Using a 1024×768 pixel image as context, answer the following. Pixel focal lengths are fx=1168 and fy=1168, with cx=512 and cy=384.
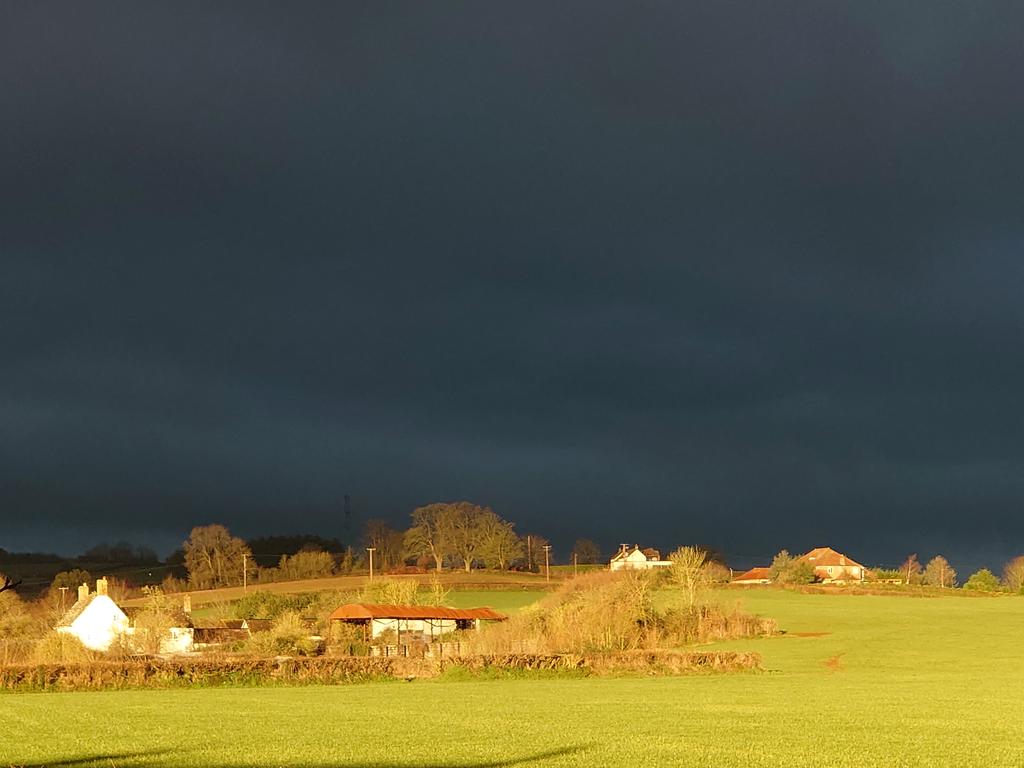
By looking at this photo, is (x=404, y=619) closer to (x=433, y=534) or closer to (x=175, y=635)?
(x=175, y=635)

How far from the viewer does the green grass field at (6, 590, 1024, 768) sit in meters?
25.9

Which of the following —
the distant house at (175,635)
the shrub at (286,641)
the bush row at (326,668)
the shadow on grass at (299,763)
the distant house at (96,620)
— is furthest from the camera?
the distant house at (96,620)

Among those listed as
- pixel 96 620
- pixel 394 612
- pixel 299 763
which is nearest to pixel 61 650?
pixel 394 612

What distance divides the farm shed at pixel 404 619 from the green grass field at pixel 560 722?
3958 centimetres

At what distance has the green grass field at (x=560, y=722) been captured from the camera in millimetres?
25859

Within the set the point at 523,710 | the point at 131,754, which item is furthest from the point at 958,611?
the point at 131,754

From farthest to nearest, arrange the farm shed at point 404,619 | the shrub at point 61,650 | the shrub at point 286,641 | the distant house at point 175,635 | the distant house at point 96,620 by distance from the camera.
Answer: the distant house at point 96,620 → the farm shed at point 404,619 → the distant house at point 175,635 → the shrub at point 286,641 → the shrub at point 61,650

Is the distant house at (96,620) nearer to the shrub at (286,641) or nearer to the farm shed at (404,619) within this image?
the farm shed at (404,619)

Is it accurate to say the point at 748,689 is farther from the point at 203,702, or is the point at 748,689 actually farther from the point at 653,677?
the point at 203,702

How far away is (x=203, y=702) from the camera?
4666cm

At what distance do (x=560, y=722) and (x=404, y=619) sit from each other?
70071 mm

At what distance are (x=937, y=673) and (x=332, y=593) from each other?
82.3m

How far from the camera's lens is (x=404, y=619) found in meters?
103

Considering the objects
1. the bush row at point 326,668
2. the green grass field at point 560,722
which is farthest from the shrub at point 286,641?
the green grass field at point 560,722
